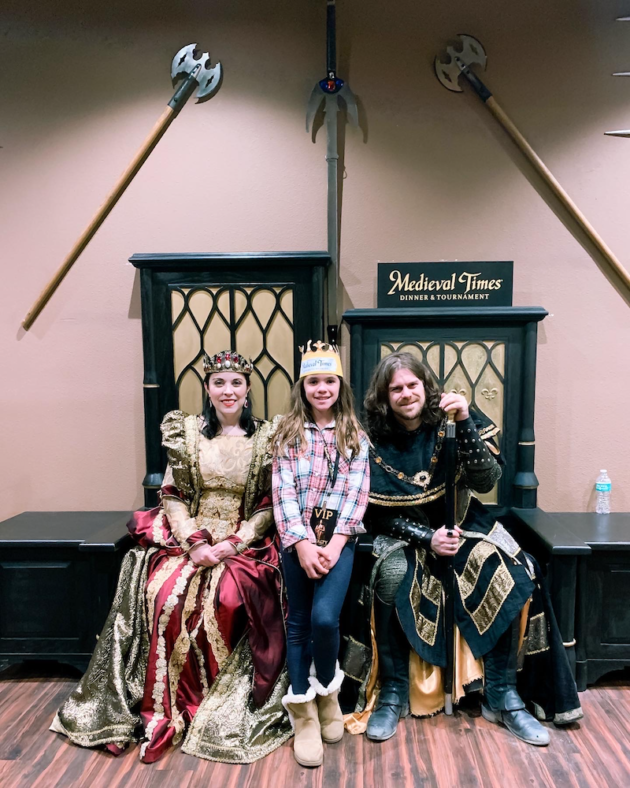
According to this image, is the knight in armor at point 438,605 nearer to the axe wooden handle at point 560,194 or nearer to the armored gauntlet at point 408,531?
the armored gauntlet at point 408,531

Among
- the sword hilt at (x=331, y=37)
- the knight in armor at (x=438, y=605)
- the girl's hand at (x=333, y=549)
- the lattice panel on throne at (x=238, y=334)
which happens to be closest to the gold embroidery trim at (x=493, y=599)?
the knight in armor at (x=438, y=605)

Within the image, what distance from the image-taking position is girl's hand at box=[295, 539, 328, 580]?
1.71 metres

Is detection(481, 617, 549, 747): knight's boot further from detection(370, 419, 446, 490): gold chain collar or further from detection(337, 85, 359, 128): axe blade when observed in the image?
detection(337, 85, 359, 128): axe blade

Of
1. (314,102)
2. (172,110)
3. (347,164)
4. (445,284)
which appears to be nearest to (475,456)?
(445,284)

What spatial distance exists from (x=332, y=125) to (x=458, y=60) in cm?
59

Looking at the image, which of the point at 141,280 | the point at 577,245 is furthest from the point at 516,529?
the point at 141,280

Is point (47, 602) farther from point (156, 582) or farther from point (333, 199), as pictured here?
point (333, 199)

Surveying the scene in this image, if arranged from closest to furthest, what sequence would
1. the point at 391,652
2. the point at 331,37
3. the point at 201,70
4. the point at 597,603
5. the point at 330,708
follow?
the point at 330,708 < the point at 391,652 < the point at 597,603 < the point at 331,37 < the point at 201,70

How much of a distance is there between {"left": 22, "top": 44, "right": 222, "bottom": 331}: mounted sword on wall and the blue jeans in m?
1.59

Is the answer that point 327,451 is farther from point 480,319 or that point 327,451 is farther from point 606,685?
point 606,685

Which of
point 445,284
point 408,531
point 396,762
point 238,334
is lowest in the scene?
point 396,762

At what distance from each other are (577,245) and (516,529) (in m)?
1.23

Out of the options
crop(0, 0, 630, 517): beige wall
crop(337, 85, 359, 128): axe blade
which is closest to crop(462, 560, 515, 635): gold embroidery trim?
crop(0, 0, 630, 517): beige wall

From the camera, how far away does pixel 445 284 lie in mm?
2287
